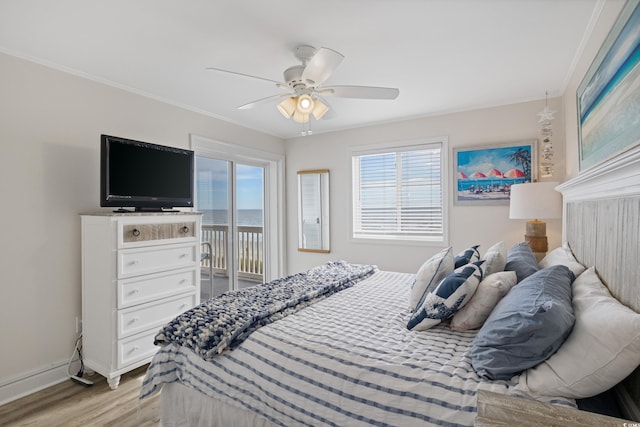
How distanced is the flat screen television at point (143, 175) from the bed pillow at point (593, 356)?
292cm

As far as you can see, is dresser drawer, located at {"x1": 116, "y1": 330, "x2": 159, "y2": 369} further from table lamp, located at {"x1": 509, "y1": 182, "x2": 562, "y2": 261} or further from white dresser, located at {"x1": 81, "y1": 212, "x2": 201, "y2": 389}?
table lamp, located at {"x1": 509, "y1": 182, "x2": 562, "y2": 261}

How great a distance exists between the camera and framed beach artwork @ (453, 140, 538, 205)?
3.44 meters

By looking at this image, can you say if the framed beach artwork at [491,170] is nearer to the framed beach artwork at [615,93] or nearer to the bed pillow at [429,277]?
the framed beach artwork at [615,93]

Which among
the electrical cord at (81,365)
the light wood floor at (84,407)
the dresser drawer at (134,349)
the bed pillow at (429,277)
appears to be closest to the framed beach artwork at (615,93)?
the bed pillow at (429,277)

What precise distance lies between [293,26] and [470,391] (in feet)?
7.08

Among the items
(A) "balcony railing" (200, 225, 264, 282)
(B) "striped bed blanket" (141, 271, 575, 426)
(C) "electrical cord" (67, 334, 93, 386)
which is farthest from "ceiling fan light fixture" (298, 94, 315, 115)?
(C) "electrical cord" (67, 334, 93, 386)

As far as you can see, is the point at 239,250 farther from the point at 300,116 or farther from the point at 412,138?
the point at 412,138

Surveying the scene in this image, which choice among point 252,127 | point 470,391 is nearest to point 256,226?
point 252,127

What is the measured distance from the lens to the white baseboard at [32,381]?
2.30m

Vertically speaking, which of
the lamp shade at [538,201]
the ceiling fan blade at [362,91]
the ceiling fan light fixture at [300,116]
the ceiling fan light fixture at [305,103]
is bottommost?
the lamp shade at [538,201]

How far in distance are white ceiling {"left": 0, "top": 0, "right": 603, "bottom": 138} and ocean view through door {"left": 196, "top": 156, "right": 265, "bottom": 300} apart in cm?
119

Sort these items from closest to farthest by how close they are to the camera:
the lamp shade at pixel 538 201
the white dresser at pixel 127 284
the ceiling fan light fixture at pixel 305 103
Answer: the ceiling fan light fixture at pixel 305 103
the white dresser at pixel 127 284
the lamp shade at pixel 538 201

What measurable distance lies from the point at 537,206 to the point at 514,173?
0.83 meters

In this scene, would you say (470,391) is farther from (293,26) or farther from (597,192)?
(293,26)
